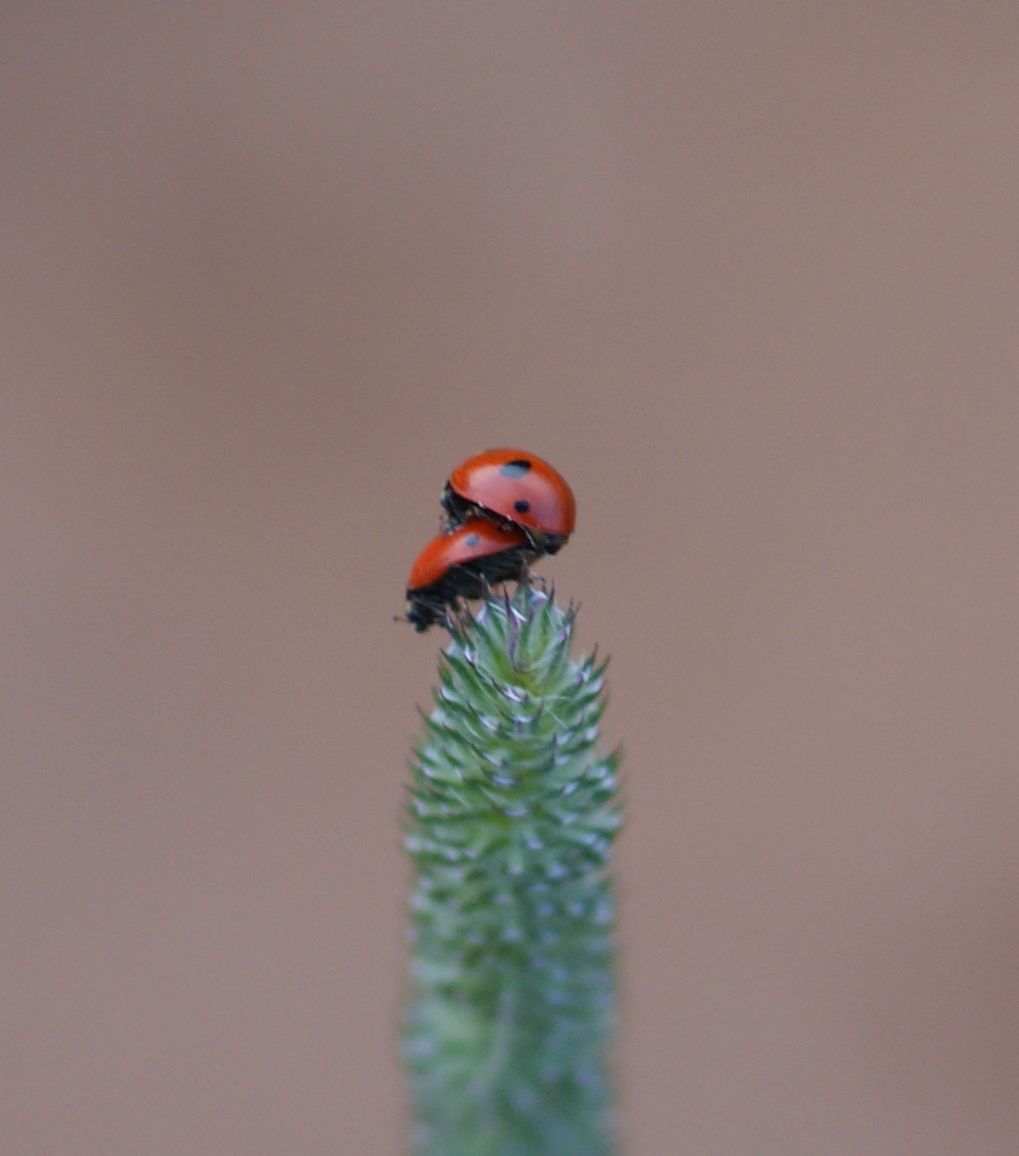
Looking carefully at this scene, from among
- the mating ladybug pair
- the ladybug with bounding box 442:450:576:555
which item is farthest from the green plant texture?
the ladybug with bounding box 442:450:576:555

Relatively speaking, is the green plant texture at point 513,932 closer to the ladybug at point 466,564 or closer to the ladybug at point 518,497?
the ladybug at point 466,564

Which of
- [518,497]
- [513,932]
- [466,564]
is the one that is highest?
[518,497]

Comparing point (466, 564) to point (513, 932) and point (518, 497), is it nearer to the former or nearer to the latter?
point (518, 497)

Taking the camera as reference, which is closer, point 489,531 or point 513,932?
point 513,932

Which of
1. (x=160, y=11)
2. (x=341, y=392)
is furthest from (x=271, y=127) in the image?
(x=341, y=392)

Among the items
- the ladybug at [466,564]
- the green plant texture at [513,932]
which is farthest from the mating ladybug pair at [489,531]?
the green plant texture at [513,932]

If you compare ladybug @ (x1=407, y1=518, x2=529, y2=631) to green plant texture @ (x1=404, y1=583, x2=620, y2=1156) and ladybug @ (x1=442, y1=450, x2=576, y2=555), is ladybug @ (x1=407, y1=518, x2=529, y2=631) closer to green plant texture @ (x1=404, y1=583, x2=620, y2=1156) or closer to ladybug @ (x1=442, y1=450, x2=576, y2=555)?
ladybug @ (x1=442, y1=450, x2=576, y2=555)

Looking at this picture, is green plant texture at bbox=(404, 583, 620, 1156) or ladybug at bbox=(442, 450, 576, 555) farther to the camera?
ladybug at bbox=(442, 450, 576, 555)

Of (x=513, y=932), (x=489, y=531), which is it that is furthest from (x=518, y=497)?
(x=513, y=932)
